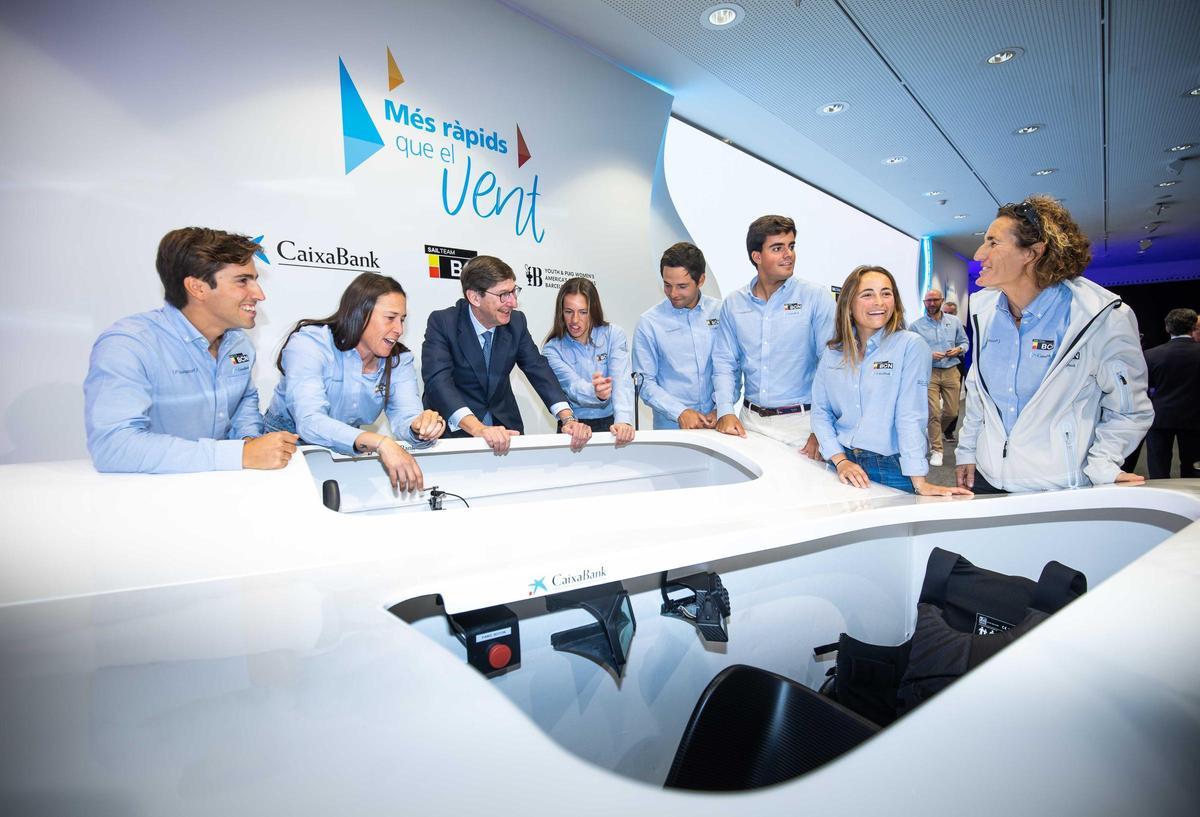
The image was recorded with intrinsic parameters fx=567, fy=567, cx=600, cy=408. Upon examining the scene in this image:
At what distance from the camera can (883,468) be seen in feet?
6.25

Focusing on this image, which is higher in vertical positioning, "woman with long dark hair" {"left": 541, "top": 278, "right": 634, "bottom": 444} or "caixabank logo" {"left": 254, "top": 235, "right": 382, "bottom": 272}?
"caixabank logo" {"left": 254, "top": 235, "right": 382, "bottom": 272}

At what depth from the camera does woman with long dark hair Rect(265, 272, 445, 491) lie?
196 cm

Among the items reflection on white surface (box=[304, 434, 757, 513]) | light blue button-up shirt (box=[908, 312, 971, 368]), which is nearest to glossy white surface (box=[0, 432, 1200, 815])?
reflection on white surface (box=[304, 434, 757, 513])

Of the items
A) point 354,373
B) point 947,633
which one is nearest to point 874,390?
point 947,633

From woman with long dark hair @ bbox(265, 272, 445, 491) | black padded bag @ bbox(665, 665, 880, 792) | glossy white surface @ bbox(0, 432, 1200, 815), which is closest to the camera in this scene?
glossy white surface @ bbox(0, 432, 1200, 815)

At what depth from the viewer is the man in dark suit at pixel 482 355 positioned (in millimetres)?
2596

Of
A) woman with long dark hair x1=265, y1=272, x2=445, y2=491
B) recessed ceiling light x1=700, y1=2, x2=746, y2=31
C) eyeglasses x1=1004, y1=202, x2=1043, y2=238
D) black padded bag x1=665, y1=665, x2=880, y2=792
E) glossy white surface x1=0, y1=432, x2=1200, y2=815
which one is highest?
recessed ceiling light x1=700, y1=2, x2=746, y2=31

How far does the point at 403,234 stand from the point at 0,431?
2091mm

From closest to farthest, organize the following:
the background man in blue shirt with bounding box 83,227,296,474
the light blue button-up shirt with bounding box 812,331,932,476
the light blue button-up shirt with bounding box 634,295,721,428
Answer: the background man in blue shirt with bounding box 83,227,296,474 < the light blue button-up shirt with bounding box 812,331,932,476 < the light blue button-up shirt with bounding box 634,295,721,428

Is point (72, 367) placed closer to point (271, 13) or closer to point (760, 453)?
point (271, 13)

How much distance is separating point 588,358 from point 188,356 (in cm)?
195

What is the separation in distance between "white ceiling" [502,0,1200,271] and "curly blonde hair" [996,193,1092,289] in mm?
2788

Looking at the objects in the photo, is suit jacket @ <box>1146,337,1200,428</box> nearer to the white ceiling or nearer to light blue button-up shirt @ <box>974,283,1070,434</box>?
the white ceiling

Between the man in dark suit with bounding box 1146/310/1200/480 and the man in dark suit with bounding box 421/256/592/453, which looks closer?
the man in dark suit with bounding box 421/256/592/453
